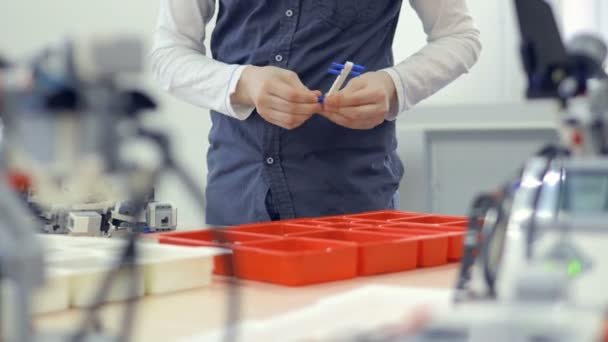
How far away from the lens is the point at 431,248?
0.66 metres

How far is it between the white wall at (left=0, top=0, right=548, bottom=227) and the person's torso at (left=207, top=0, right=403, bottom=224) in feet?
2.29

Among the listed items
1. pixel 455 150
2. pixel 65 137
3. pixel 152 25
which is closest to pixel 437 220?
pixel 65 137

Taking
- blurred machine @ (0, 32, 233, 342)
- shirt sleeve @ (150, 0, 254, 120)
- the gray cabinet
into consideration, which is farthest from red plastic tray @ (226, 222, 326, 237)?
the gray cabinet

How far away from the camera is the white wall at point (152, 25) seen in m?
1.77

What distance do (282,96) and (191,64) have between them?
0.57 feet

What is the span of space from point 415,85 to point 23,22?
113cm

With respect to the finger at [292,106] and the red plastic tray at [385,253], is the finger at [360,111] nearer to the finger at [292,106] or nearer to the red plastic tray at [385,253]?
the finger at [292,106]

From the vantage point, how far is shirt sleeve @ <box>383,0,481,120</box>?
3.12 ft

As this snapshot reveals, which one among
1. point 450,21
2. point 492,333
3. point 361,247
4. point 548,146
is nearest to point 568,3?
point 450,21

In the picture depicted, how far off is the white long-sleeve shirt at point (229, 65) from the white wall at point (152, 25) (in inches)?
25.7

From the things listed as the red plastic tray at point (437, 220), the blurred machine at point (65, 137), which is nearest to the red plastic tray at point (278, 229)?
the red plastic tray at point (437, 220)

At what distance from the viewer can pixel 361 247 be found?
2.01 feet

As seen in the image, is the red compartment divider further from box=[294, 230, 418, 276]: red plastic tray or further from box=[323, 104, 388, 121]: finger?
box=[323, 104, 388, 121]: finger

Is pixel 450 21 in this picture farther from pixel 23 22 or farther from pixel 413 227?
pixel 23 22
